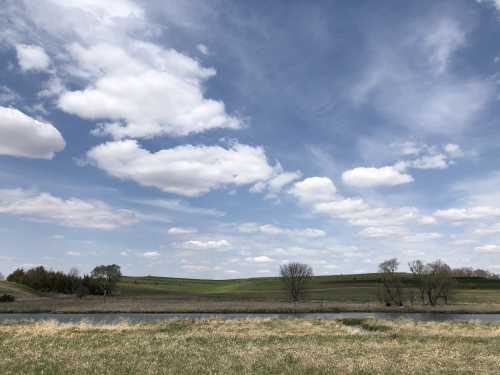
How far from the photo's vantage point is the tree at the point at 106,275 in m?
148

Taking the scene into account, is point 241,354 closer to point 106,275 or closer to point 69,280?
point 106,275

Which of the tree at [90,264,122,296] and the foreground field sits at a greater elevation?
the tree at [90,264,122,296]

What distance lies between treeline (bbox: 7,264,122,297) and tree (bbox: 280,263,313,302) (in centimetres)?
6689

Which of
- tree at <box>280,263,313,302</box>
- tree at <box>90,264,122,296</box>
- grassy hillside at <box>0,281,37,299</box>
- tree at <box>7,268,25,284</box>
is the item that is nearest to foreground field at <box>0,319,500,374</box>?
tree at <box>280,263,313,302</box>

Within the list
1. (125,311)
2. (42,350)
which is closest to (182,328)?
(42,350)

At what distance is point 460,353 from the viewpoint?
69.7ft

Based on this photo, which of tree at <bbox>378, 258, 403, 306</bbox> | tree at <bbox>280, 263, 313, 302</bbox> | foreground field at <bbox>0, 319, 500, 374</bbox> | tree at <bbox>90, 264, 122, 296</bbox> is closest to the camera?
foreground field at <bbox>0, 319, 500, 374</bbox>

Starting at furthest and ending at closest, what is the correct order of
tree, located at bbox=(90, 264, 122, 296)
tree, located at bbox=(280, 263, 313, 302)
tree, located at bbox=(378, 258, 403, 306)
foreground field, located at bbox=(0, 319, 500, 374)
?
tree, located at bbox=(90, 264, 122, 296)
tree, located at bbox=(280, 263, 313, 302)
tree, located at bbox=(378, 258, 403, 306)
foreground field, located at bbox=(0, 319, 500, 374)

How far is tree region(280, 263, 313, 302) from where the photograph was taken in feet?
354

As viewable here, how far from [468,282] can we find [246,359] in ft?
581

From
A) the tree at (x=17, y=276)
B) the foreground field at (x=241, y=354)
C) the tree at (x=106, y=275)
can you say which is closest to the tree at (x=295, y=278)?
the tree at (x=106, y=275)

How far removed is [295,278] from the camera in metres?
108

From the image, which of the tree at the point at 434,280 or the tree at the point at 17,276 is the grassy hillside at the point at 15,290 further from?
the tree at the point at 434,280

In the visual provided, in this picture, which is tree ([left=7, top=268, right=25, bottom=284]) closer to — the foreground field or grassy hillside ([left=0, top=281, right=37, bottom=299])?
grassy hillside ([left=0, top=281, right=37, bottom=299])
